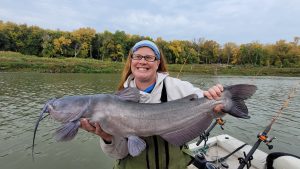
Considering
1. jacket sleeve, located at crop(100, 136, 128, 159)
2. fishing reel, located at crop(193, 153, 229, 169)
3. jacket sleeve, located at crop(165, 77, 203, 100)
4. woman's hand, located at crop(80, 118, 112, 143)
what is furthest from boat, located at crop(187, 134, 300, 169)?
woman's hand, located at crop(80, 118, 112, 143)

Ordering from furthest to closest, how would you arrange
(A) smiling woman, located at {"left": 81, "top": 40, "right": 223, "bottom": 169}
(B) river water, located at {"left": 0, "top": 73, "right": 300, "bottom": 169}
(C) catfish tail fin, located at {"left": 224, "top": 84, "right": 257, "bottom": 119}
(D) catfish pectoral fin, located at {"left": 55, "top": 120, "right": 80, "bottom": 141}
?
(B) river water, located at {"left": 0, "top": 73, "right": 300, "bottom": 169} → (A) smiling woman, located at {"left": 81, "top": 40, "right": 223, "bottom": 169} → (C) catfish tail fin, located at {"left": 224, "top": 84, "right": 257, "bottom": 119} → (D) catfish pectoral fin, located at {"left": 55, "top": 120, "right": 80, "bottom": 141}

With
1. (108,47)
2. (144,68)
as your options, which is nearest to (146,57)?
(144,68)

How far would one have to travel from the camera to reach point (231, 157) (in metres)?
6.51

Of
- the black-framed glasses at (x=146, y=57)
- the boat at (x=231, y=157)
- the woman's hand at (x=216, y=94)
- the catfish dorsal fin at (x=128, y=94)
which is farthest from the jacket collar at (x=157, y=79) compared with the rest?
the boat at (x=231, y=157)

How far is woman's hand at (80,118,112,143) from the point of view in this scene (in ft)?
8.21

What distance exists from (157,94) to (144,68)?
347 mm

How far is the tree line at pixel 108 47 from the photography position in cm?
6769

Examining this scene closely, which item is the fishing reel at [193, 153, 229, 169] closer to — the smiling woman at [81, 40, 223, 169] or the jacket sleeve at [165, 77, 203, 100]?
the smiling woman at [81, 40, 223, 169]

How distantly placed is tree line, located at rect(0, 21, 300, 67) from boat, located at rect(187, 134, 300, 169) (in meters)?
52.4

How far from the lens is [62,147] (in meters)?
9.50

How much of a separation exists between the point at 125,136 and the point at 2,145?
8766 millimetres

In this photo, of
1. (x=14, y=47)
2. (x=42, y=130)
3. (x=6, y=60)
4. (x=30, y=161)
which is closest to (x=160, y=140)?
(x=30, y=161)

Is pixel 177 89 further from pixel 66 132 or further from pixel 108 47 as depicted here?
pixel 108 47

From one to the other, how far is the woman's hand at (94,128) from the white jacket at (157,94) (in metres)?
0.07
